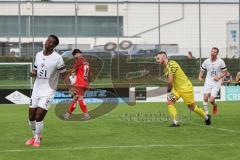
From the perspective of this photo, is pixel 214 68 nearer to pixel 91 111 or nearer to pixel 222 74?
pixel 222 74

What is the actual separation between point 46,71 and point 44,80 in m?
0.21

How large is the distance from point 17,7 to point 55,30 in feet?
63.6

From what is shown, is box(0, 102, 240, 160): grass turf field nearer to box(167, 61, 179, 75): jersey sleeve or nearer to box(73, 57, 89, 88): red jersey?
box(73, 57, 89, 88): red jersey

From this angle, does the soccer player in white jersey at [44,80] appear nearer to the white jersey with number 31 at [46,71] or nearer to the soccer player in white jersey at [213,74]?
the white jersey with number 31 at [46,71]

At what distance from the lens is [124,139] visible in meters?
13.5

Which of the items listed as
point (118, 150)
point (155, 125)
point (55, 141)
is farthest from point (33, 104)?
point (155, 125)

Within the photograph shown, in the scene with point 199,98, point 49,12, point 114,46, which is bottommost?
point 199,98

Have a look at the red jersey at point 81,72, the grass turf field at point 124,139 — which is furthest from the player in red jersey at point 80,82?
the grass turf field at point 124,139

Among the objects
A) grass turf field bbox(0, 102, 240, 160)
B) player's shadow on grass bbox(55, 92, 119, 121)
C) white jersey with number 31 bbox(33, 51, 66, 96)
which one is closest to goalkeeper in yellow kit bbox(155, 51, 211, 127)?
grass turf field bbox(0, 102, 240, 160)

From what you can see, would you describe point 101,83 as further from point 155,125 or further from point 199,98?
point 155,125

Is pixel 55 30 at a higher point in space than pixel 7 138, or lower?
higher

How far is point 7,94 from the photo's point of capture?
90.1 ft

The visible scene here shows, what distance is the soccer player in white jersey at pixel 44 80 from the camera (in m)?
12.5

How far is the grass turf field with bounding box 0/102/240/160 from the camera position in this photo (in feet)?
36.1
